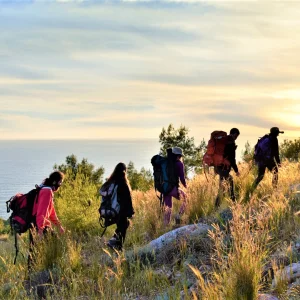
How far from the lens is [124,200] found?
781 centimetres

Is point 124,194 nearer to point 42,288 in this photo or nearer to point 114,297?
point 42,288

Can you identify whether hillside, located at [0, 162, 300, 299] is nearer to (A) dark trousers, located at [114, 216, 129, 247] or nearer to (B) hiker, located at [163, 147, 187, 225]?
(B) hiker, located at [163, 147, 187, 225]

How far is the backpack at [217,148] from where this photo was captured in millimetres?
9656

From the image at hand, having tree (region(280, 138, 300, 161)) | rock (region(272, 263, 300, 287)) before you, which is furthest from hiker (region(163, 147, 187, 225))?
tree (region(280, 138, 300, 161))

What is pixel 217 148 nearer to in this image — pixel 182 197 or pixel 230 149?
pixel 230 149

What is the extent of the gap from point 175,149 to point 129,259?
8.57 ft

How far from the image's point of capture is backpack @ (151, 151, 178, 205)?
8.79 m

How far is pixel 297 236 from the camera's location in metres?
6.29

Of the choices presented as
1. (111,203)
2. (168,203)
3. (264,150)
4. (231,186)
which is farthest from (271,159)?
(111,203)

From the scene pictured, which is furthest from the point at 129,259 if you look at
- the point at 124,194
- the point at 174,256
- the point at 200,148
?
the point at 200,148

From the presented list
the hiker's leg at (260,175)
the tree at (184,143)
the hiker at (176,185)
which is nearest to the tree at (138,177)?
the tree at (184,143)

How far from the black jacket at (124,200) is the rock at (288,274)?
338 centimetres

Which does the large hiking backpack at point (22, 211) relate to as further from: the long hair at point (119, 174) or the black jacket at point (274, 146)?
the black jacket at point (274, 146)

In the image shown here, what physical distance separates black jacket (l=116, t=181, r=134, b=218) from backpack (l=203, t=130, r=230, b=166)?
8.76 feet
